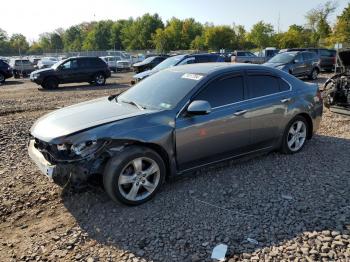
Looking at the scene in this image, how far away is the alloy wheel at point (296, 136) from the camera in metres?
6.14

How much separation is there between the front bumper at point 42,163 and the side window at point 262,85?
3.05 m

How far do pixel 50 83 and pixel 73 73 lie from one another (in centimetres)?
140

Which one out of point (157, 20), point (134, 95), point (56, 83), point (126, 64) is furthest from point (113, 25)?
point (134, 95)

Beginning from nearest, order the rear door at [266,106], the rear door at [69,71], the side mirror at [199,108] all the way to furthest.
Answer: the side mirror at [199,108] < the rear door at [266,106] < the rear door at [69,71]

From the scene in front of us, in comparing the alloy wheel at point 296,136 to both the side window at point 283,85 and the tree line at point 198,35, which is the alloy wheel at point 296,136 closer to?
the side window at point 283,85

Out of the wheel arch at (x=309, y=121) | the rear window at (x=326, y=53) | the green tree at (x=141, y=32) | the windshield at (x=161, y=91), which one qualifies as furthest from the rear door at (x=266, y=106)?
the green tree at (x=141, y=32)

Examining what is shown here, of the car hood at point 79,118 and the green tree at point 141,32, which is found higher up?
the green tree at point 141,32

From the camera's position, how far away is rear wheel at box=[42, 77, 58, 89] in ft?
61.4

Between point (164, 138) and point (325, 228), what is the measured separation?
2.09 m

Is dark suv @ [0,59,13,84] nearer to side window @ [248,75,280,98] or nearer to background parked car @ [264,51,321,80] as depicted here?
background parked car @ [264,51,321,80]

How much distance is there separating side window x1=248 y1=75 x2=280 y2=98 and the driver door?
19 centimetres

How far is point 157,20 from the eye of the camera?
3696 inches

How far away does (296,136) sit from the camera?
6.24 meters

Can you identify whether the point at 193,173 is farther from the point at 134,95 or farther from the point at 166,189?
the point at 134,95
